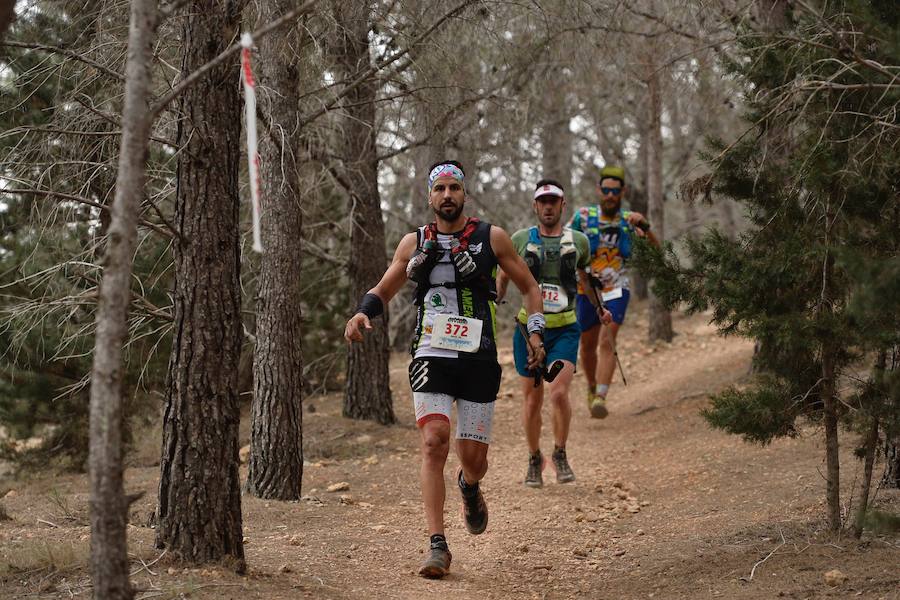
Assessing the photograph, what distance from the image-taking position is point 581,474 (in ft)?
29.5

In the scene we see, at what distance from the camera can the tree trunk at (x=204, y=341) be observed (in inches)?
190

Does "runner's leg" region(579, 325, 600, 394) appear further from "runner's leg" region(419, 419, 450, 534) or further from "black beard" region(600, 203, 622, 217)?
"runner's leg" region(419, 419, 450, 534)

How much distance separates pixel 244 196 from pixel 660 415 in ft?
17.4

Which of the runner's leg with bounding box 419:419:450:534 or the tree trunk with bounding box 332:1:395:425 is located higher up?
the tree trunk with bounding box 332:1:395:425

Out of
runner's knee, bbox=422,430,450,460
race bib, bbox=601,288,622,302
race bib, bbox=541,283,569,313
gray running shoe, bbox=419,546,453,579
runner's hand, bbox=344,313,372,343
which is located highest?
race bib, bbox=601,288,622,302

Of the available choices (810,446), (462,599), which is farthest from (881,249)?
(810,446)

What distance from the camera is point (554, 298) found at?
789cm

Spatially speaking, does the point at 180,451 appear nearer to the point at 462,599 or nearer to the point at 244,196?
the point at 462,599

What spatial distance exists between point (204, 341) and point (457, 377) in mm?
1522

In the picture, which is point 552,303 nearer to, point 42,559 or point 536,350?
point 536,350

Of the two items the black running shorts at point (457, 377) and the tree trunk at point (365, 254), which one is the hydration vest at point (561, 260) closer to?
the black running shorts at point (457, 377)

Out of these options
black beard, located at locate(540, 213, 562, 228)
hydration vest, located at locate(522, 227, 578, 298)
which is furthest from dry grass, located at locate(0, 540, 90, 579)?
black beard, located at locate(540, 213, 562, 228)

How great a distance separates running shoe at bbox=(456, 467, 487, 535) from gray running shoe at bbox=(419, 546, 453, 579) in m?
0.49

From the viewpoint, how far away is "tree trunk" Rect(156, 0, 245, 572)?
15.9 feet
